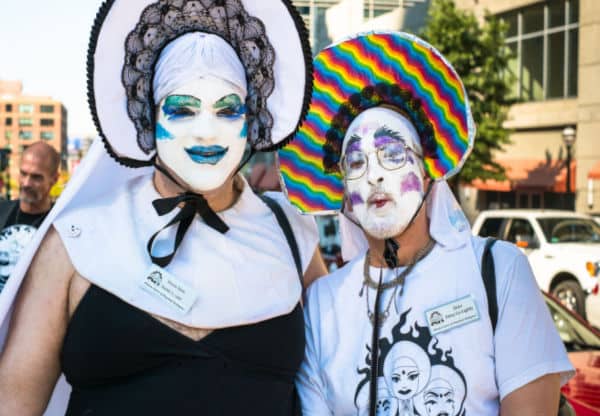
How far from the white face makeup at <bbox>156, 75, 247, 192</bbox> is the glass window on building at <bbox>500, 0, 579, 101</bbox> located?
2076cm

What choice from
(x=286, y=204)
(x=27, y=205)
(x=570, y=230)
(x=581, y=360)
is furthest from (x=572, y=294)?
(x=286, y=204)

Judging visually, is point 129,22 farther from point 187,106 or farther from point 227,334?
point 227,334

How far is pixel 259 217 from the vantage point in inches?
Result: 105

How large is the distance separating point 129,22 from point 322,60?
71 centimetres

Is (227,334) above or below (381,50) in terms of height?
below

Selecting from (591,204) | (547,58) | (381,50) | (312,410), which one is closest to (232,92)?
(381,50)

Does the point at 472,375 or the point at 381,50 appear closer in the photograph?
the point at 472,375

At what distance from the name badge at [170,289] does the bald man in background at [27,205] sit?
253 cm

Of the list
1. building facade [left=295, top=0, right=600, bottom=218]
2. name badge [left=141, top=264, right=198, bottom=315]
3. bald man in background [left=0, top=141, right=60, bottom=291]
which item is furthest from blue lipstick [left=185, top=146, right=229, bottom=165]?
building facade [left=295, top=0, right=600, bottom=218]

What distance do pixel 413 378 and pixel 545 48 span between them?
2347 cm

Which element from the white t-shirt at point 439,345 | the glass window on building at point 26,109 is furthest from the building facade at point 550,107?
the glass window on building at point 26,109

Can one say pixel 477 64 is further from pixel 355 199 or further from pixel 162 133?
pixel 162 133

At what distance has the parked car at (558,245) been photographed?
10.2 m

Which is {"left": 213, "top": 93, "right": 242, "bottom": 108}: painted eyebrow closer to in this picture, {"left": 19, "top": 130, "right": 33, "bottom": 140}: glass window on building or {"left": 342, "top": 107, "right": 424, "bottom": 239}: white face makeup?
{"left": 342, "top": 107, "right": 424, "bottom": 239}: white face makeup
